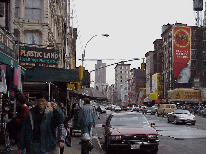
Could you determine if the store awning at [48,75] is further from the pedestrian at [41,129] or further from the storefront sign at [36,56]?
the pedestrian at [41,129]

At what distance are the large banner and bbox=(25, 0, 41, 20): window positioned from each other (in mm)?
66393

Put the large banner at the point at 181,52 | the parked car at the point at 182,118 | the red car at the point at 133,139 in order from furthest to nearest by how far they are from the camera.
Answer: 1. the large banner at the point at 181,52
2. the parked car at the point at 182,118
3. the red car at the point at 133,139

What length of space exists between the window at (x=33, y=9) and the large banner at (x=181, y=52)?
66393 millimetres

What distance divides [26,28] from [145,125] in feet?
54.2

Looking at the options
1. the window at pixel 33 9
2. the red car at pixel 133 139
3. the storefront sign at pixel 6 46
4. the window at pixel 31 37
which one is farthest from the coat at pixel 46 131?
the window at pixel 33 9

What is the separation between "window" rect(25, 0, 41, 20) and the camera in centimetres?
2706

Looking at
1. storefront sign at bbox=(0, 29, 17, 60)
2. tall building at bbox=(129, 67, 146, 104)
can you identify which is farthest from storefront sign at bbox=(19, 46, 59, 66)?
tall building at bbox=(129, 67, 146, 104)

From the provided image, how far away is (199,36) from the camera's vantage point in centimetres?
9131

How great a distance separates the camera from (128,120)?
532 inches

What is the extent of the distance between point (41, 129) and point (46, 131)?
4.0 inches

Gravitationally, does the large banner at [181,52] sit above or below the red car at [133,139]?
above

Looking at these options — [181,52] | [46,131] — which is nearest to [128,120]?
[46,131]

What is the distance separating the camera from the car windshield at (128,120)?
1331cm

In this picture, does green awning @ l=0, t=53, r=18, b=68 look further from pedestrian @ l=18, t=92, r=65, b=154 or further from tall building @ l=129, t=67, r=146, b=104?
tall building @ l=129, t=67, r=146, b=104
